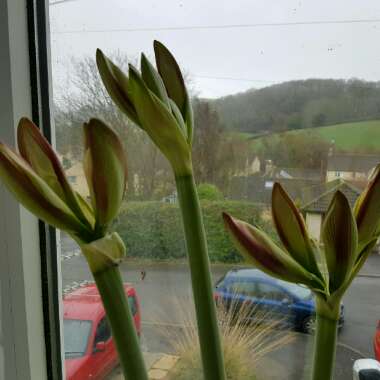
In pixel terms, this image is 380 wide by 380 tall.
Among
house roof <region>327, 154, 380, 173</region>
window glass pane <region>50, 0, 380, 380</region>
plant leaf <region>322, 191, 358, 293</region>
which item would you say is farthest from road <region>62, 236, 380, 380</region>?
plant leaf <region>322, 191, 358, 293</region>

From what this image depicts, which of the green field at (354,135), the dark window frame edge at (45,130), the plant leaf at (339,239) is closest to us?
the plant leaf at (339,239)

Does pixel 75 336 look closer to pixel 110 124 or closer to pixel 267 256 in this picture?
pixel 110 124

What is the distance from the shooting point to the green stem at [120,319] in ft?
1.03

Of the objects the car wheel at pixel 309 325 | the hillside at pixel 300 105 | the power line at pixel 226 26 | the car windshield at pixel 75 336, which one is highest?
the power line at pixel 226 26

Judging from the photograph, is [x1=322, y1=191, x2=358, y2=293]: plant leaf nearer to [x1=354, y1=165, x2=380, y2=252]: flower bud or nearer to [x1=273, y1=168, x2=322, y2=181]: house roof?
[x1=354, y1=165, x2=380, y2=252]: flower bud

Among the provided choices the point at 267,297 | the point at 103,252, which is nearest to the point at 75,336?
the point at 267,297

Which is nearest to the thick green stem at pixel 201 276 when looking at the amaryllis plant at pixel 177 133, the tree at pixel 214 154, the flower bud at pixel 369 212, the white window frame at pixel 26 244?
the amaryllis plant at pixel 177 133

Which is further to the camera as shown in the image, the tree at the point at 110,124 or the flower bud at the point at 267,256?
the tree at the point at 110,124

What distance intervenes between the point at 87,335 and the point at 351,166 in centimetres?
42

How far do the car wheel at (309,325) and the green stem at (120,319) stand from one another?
0.27 m

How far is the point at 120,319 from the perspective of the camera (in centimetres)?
31

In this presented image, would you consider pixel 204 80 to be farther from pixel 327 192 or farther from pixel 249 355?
pixel 249 355

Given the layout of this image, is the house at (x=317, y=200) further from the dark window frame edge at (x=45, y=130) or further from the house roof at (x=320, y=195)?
the dark window frame edge at (x=45, y=130)

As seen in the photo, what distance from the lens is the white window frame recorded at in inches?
22.4
